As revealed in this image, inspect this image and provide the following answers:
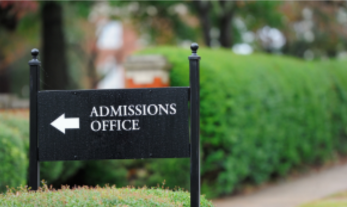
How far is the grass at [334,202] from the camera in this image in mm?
6620

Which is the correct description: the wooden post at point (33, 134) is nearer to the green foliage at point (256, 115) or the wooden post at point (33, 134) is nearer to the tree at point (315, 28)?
the green foliage at point (256, 115)

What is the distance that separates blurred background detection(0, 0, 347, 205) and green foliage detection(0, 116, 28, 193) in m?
0.01

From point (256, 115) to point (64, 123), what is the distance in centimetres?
554

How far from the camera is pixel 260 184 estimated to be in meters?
9.19

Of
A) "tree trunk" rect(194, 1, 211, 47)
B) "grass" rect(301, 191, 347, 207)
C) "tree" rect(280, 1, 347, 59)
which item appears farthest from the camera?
"tree" rect(280, 1, 347, 59)

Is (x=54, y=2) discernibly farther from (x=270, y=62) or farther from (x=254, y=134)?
(x=254, y=134)

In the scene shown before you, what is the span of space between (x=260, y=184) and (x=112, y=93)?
6.24m

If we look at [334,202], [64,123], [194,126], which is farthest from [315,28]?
[64,123]

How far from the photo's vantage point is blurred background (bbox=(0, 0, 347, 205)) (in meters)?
7.56

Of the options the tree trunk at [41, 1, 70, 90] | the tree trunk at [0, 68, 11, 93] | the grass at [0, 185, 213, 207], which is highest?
the tree trunk at [0, 68, 11, 93]

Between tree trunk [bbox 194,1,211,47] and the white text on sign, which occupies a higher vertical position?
tree trunk [bbox 194,1,211,47]

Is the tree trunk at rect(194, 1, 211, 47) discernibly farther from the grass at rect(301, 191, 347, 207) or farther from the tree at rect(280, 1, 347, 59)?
the grass at rect(301, 191, 347, 207)

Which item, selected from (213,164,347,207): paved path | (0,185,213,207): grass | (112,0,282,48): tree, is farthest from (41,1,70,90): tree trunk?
(0,185,213,207): grass

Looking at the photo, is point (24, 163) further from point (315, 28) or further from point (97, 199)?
point (315, 28)
